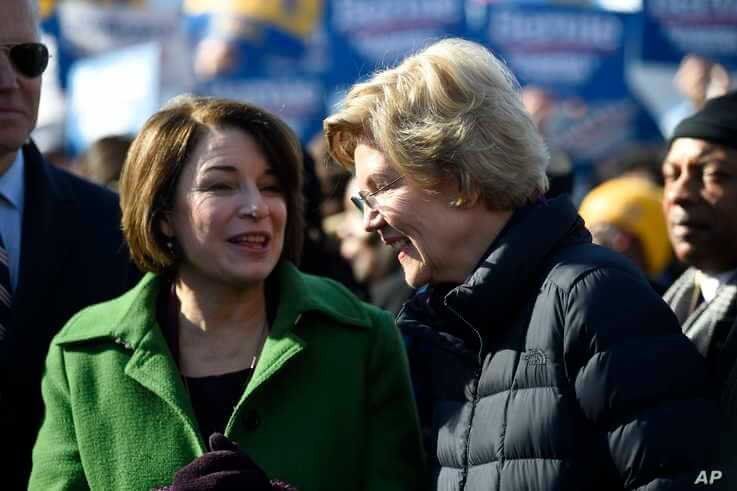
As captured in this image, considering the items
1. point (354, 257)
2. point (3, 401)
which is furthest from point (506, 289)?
point (354, 257)

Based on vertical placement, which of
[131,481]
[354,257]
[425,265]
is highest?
[425,265]

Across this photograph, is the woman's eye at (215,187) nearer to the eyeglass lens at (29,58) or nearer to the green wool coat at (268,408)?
the green wool coat at (268,408)

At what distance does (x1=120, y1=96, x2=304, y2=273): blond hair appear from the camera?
12.6 ft

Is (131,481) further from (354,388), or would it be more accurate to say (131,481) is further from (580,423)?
(580,423)

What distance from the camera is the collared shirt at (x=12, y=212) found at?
4172 millimetres

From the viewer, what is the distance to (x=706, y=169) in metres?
4.04

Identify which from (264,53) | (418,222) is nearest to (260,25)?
(264,53)

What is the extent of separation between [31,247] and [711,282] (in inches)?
84.1

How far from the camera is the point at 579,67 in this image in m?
11.4

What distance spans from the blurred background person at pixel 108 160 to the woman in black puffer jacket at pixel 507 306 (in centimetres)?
318

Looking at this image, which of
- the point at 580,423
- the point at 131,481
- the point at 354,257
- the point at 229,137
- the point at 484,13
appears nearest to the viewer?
the point at 580,423

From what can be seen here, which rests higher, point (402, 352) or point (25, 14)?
point (25, 14)

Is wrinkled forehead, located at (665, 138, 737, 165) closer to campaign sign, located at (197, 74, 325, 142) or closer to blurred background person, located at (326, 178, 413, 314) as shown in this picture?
blurred background person, located at (326, 178, 413, 314)

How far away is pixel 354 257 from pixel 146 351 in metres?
2.96
